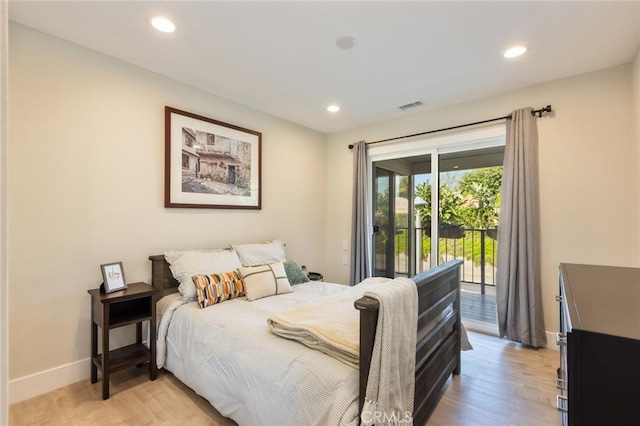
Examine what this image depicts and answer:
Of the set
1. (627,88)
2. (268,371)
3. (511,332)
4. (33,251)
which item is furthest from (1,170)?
(627,88)

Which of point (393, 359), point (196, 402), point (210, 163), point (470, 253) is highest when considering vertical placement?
point (210, 163)

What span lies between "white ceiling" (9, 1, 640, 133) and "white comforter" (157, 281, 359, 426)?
205cm

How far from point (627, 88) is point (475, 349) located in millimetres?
2697

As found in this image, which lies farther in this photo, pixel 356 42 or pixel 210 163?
pixel 210 163

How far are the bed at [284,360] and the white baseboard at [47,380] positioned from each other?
0.63m

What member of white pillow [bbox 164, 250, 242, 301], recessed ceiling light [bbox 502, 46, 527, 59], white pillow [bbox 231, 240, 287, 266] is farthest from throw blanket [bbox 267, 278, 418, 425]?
recessed ceiling light [bbox 502, 46, 527, 59]

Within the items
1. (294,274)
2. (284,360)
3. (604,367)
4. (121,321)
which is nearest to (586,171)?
(604,367)

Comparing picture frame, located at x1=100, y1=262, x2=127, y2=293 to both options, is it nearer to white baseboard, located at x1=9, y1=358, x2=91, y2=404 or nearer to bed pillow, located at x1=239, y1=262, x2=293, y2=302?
white baseboard, located at x1=9, y1=358, x2=91, y2=404

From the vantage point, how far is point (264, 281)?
8.86 feet

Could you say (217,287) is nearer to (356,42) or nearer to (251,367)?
(251,367)

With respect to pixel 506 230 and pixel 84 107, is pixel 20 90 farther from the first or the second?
pixel 506 230

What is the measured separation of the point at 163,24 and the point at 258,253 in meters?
2.11

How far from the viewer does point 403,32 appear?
209 cm

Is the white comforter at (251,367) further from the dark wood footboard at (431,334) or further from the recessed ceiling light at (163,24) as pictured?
the recessed ceiling light at (163,24)
